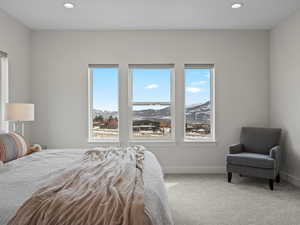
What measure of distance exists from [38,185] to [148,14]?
311cm

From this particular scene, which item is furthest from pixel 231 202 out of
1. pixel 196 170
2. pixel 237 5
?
pixel 237 5

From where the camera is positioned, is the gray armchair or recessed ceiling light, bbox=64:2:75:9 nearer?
recessed ceiling light, bbox=64:2:75:9

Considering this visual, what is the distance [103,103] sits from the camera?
4531 millimetres

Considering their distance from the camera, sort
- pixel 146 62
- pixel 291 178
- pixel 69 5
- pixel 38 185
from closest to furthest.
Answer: pixel 38 185 → pixel 69 5 → pixel 291 178 → pixel 146 62

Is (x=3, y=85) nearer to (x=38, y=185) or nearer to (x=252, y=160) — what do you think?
(x=38, y=185)

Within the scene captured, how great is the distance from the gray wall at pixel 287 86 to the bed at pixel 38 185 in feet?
9.45

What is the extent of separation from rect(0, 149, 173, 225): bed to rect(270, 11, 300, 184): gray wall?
9.45 ft

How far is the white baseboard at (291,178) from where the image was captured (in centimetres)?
364

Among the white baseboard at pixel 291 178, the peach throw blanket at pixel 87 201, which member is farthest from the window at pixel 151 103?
the peach throw blanket at pixel 87 201

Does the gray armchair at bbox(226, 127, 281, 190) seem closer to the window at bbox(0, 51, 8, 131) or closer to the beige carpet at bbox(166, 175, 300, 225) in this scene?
the beige carpet at bbox(166, 175, 300, 225)

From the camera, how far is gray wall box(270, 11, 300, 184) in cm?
365

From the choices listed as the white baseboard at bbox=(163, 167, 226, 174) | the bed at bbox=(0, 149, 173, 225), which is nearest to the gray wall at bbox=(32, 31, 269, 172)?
the white baseboard at bbox=(163, 167, 226, 174)

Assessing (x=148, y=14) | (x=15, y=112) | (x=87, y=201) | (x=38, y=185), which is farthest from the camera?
(x=148, y=14)

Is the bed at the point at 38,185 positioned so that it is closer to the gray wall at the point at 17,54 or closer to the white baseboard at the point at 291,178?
the gray wall at the point at 17,54
